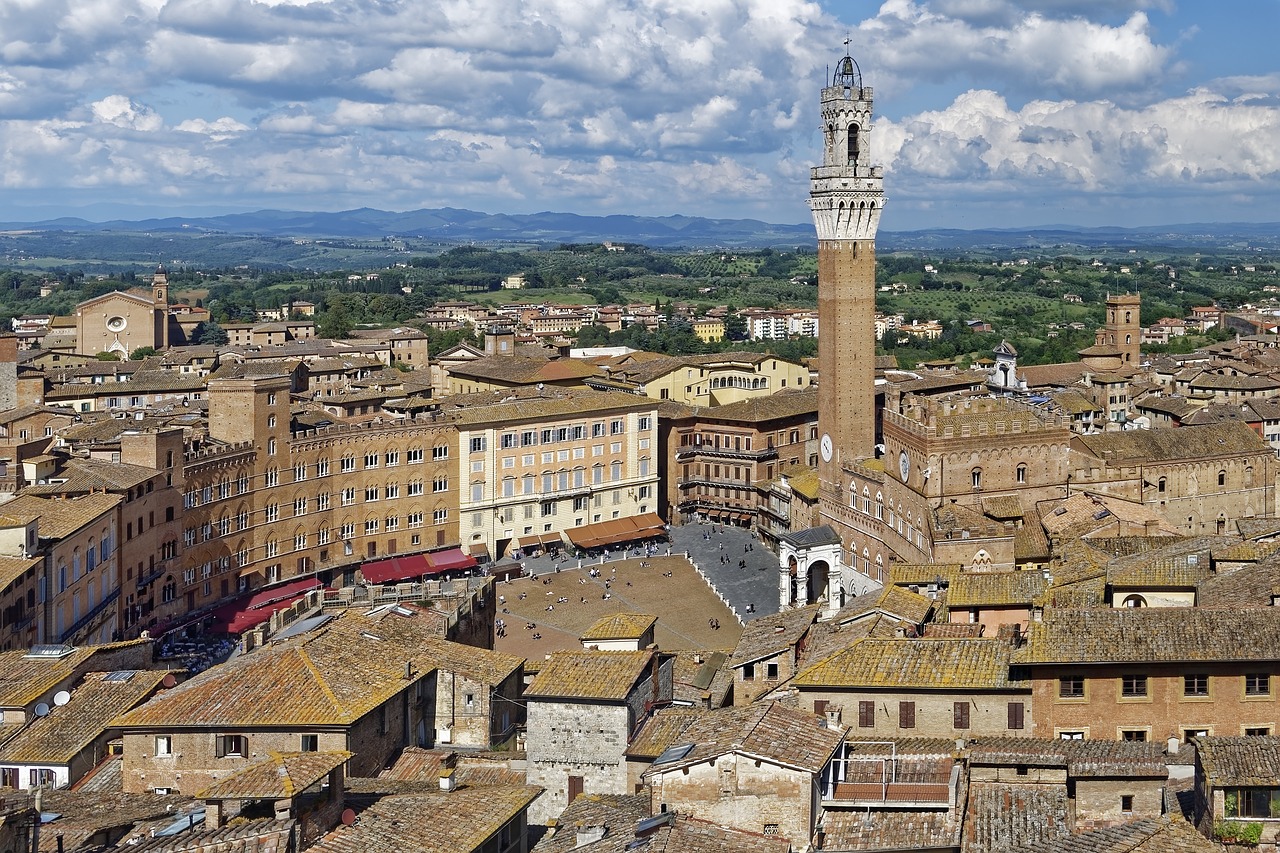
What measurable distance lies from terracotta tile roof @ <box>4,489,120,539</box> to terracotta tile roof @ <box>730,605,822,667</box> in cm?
2723

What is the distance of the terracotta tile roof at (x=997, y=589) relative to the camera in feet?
113

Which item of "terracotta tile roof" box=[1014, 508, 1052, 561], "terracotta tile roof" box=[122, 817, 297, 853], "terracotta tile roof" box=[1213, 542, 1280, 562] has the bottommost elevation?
"terracotta tile roof" box=[1014, 508, 1052, 561]

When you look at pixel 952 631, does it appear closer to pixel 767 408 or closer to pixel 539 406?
pixel 539 406

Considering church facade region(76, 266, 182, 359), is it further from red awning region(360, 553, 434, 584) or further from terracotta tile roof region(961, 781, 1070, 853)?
terracotta tile roof region(961, 781, 1070, 853)

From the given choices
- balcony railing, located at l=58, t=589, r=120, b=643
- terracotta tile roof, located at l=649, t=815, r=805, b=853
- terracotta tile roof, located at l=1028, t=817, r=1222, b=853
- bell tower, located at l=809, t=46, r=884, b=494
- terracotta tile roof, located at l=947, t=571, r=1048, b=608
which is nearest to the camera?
terracotta tile roof, located at l=1028, t=817, r=1222, b=853

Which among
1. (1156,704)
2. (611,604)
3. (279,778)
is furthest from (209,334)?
(279,778)

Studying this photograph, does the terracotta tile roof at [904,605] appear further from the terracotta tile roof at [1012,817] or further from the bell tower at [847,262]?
the bell tower at [847,262]

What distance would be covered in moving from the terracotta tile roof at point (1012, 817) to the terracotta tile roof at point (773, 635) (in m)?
9.08

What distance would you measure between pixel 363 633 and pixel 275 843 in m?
11.6

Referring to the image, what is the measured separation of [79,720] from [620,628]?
10812 millimetres

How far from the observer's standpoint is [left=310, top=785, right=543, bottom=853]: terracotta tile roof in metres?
20.9

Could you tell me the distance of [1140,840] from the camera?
18406mm

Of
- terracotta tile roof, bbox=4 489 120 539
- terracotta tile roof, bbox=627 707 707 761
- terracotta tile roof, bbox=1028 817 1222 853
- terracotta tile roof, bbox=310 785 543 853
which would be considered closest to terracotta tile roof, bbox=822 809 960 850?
terracotta tile roof, bbox=1028 817 1222 853

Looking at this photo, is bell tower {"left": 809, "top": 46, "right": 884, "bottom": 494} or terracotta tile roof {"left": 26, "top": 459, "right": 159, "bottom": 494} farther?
bell tower {"left": 809, "top": 46, "right": 884, "bottom": 494}
